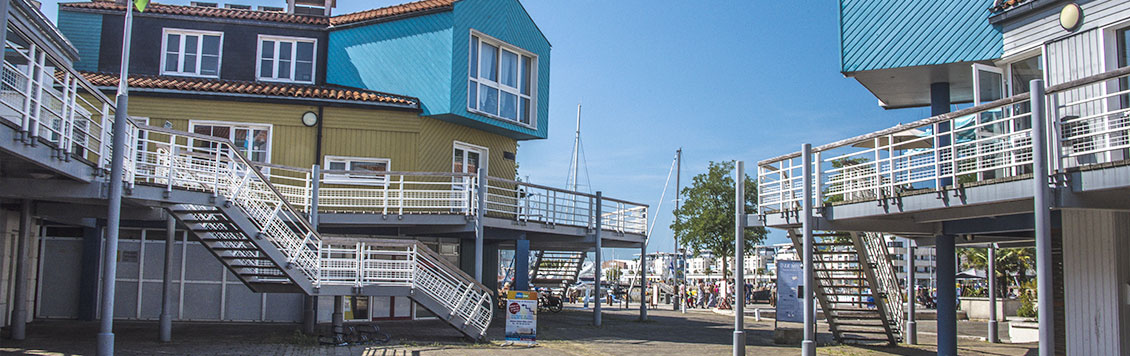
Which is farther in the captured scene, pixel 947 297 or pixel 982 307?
pixel 982 307

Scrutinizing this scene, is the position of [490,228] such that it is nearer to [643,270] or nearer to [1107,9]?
[643,270]

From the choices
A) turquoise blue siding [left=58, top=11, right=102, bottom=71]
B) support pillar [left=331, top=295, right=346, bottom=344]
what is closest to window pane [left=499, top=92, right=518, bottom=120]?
support pillar [left=331, top=295, right=346, bottom=344]

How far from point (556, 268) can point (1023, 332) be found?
50.9 feet

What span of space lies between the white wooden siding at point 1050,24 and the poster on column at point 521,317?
9735mm

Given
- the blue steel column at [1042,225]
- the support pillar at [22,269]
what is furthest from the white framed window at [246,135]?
the blue steel column at [1042,225]

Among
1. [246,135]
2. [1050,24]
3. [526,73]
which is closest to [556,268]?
[526,73]

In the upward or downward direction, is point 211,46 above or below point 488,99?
above

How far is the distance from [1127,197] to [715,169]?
101 feet

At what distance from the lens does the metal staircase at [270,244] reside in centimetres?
1518

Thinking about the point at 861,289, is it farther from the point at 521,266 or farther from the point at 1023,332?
the point at 521,266

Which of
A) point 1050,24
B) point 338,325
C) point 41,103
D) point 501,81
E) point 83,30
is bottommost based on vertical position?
point 338,325

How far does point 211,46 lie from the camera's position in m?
24.2

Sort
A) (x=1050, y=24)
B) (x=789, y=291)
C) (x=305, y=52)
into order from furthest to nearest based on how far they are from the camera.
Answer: (x=305, y=52)
(x=789, y=291)
(x=1050, y=24)

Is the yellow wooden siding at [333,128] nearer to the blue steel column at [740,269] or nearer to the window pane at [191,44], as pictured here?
the window pane at [191,44]
